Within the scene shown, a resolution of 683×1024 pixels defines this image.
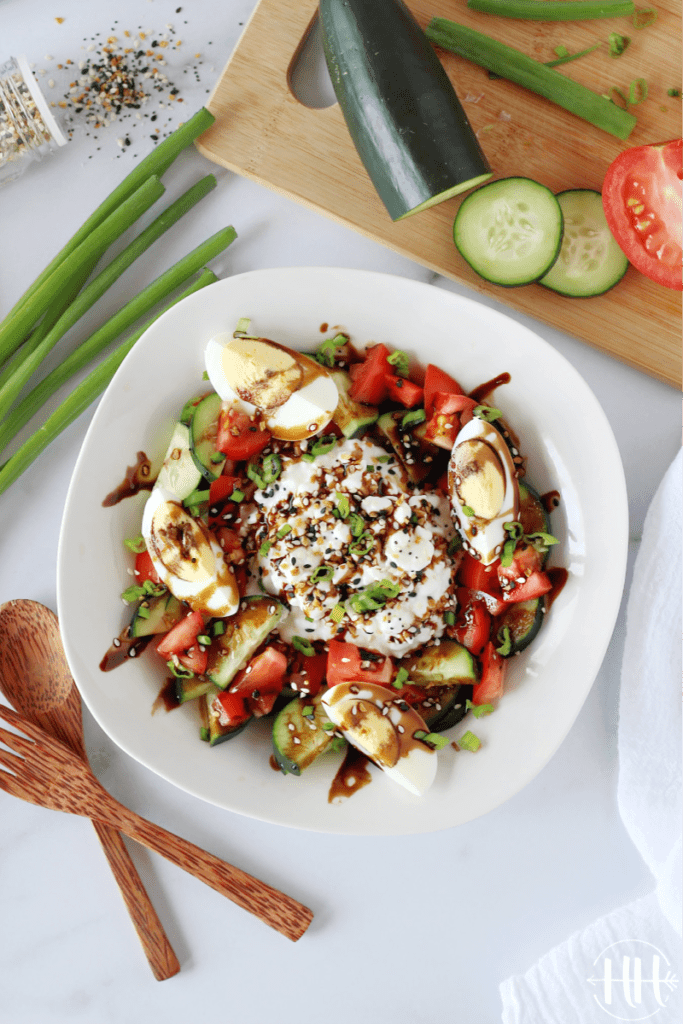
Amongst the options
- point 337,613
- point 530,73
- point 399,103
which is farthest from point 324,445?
point 530,73

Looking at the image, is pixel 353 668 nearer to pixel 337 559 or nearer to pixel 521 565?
pixel 337 559

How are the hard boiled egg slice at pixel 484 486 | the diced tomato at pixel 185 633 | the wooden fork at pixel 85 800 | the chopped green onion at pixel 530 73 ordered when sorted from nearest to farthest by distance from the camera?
the hard boiled egg slice at pixel 484 486 < the diced tomato at pixel 185 633 < the chopped green onion at pixel 530 73 < the wooden fork at pixel 85 800

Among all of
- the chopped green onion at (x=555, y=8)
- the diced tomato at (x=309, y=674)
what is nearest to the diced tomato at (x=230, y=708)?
the diced tomato at (x=309, y=674)

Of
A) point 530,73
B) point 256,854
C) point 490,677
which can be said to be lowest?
point 256,854

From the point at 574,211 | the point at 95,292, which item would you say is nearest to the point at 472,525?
the point at 574,211

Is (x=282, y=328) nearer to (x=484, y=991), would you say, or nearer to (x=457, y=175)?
(x=457, y=175)

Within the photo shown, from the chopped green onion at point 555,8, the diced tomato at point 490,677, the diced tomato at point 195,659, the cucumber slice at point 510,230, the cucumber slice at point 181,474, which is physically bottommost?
the diced tomato at point 490,677

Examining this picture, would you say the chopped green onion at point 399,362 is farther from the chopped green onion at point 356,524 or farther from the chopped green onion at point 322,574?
the chopped green onion at point 322,574
